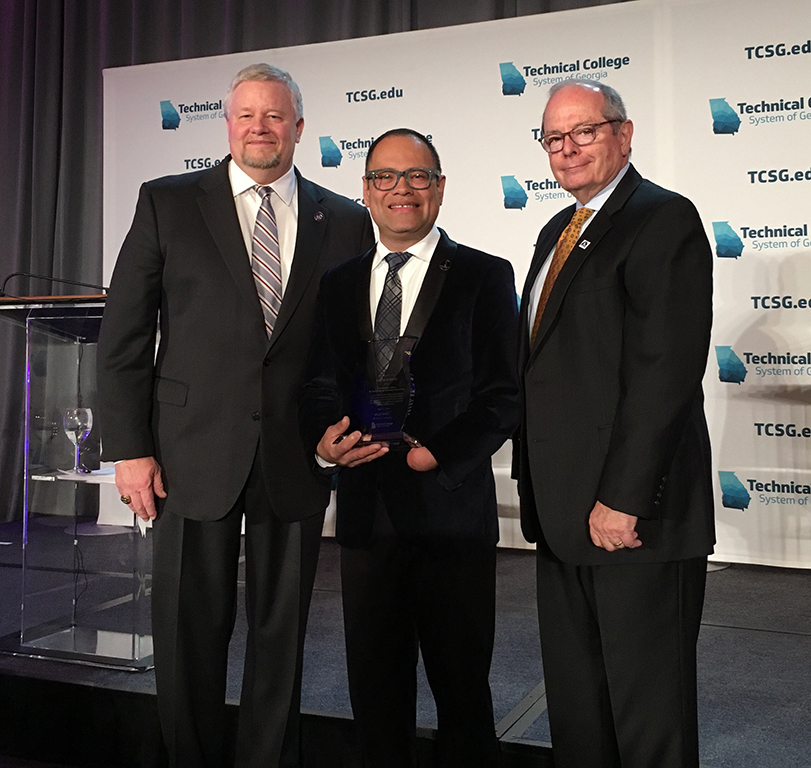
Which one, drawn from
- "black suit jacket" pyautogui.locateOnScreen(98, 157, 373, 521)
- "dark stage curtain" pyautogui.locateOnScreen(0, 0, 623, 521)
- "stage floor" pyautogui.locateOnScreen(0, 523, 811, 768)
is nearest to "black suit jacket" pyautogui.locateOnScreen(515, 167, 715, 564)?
"black suit jacket" pyautogui.locateOnScreen(98, 157, 373, 521)

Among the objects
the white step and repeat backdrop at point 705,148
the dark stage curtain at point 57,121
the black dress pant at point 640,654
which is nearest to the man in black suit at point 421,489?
the black dress pant at point 640,654

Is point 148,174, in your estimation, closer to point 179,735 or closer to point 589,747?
point 179,735

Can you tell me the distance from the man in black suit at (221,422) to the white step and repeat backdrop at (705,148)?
308 centimetres

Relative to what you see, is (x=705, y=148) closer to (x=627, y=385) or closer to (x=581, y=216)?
(x=581, y=216)

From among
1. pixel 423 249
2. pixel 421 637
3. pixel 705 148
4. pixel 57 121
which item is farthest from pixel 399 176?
pixel 57 121

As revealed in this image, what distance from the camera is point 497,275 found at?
6.73 ft

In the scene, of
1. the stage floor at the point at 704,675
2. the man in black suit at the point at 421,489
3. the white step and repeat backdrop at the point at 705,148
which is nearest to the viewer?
the man in black suit at the point at 421,489

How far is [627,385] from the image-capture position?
1808 mm

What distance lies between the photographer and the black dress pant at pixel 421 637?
200cm

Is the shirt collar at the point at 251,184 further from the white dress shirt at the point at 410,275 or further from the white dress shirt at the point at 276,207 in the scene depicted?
the white dress shirt at the point at 410,275

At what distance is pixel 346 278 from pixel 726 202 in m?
3.24

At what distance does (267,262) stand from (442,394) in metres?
0.54

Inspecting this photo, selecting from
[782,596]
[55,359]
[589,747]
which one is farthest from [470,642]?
[782,596]

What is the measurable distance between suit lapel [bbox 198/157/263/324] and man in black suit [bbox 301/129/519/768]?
0.23m
